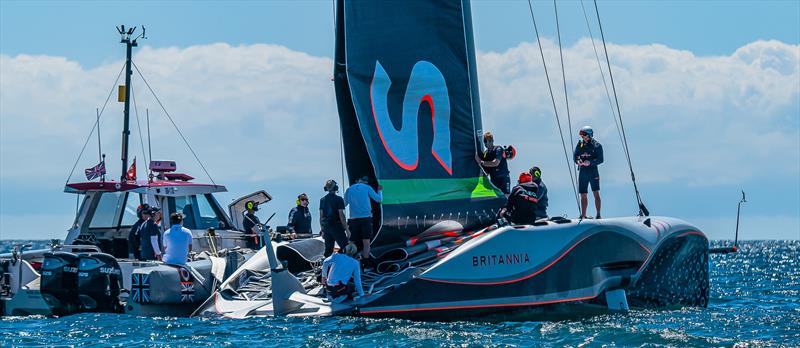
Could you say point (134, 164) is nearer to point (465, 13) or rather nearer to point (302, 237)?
point (302, 237)

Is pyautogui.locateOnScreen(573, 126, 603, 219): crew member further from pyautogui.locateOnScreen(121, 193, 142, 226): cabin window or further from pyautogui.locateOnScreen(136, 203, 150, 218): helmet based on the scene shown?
pyautogui.locateOnScreen(121, 193, 142, 226): cabin window

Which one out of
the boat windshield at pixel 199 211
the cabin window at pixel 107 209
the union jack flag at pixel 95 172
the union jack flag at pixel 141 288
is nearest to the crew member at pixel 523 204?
the union jack flag at pixel 141 288

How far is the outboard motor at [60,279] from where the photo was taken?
15719mm

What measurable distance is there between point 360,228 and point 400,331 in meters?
2.62

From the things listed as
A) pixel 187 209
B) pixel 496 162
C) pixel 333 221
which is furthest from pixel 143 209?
pixel 496 162

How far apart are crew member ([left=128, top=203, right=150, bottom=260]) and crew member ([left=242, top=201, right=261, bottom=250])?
2.01 m

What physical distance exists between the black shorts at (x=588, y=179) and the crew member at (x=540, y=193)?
98 centimetres

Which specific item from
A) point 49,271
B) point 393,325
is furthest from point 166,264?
point 393,325

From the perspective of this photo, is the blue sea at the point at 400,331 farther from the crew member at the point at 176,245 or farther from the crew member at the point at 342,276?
the crew member at the point at 176,245

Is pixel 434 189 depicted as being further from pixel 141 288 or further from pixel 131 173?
pixel 131 173

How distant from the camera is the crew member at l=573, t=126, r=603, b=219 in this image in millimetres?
16688

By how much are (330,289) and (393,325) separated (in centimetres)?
116

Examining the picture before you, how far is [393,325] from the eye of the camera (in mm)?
13352

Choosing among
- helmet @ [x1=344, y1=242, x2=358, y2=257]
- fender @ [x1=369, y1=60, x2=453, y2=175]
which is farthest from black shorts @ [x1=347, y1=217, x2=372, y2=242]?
fender @ [x1=369, y1=60, x2=453, y2=175]
